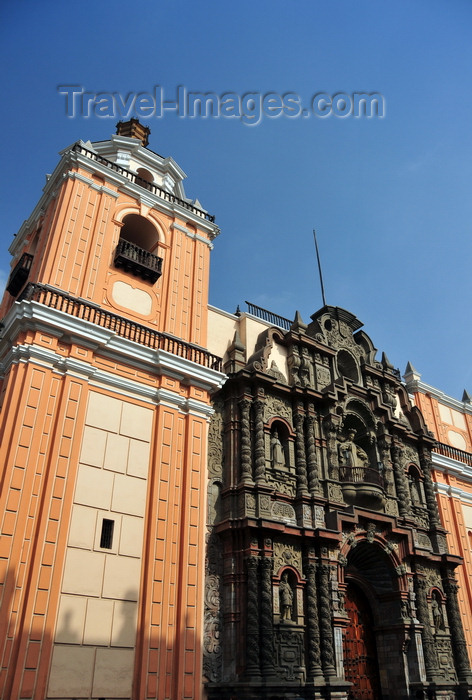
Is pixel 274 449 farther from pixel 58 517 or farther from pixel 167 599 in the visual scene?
pixel 58 517

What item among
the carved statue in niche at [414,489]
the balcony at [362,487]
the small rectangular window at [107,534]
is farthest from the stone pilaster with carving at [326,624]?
the carved statue in niche at [414,489]

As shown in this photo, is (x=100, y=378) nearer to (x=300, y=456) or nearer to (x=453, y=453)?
(x=300, y=456)

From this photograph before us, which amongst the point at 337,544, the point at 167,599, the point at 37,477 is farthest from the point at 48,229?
the point at 337,544

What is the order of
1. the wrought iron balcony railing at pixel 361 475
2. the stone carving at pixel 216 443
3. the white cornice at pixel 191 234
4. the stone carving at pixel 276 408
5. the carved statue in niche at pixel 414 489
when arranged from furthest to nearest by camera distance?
the carved statue in niche at pixel 414 489
the white cornice at pixel 191 234
the wrought iron balcony railing at pixel 361 475
the stone carving at pixel 276 408
the stone carving at pixel 216 443

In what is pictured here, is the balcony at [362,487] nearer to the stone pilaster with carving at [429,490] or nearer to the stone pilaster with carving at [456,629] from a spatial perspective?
the stone pilaster with carving at [429,490]

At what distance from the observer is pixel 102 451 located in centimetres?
1319

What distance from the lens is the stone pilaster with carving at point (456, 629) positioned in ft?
59.6

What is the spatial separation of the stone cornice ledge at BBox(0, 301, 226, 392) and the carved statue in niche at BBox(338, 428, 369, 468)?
541 centimetres

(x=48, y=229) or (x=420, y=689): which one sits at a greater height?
(x=48, y=229)

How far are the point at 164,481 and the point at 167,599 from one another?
8.60ft

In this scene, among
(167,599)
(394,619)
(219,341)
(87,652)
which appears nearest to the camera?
(87,652)

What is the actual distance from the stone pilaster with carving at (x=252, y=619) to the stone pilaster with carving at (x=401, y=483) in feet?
24.0

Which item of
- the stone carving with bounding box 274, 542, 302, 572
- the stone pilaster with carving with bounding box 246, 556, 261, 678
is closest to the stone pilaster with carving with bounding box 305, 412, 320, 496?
the stone carving with bounding box 274, 542, 302, 572

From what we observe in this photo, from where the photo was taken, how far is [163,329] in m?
16.2
